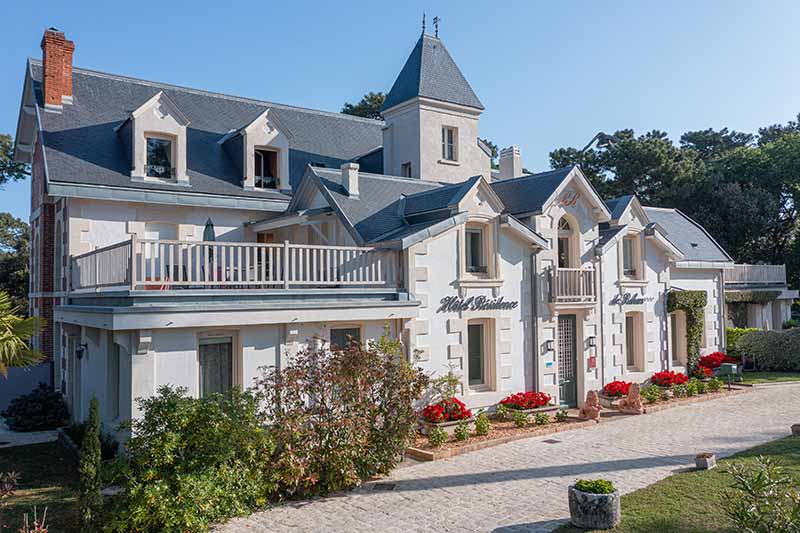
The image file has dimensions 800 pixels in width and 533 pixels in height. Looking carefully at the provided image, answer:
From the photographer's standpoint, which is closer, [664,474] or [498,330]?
[664,474]

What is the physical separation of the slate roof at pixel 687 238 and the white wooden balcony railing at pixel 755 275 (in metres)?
4.24

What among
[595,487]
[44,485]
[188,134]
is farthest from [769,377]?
[44,485]

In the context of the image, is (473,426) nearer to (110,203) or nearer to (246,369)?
(246,369)

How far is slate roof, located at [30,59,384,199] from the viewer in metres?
16.9

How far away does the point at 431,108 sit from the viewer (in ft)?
72.0

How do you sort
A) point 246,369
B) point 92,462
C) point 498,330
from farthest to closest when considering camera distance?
1. point 498,330
2. point 246,369
3. point 92,462

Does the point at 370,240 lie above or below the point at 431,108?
A: below

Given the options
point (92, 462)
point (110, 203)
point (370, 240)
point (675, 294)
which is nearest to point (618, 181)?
point (675, 294)

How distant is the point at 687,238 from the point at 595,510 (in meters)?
20.5

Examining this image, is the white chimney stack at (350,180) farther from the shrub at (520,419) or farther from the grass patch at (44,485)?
the grass patch at (44,485)

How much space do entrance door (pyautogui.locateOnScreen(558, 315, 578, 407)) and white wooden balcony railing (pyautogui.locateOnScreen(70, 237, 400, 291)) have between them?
20.5 ft

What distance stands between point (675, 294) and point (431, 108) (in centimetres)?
1072

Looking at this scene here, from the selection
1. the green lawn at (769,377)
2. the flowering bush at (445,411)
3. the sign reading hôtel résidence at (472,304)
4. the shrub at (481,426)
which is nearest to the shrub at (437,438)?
the flowering bush at (445,411)

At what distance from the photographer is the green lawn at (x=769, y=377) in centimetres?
2281
